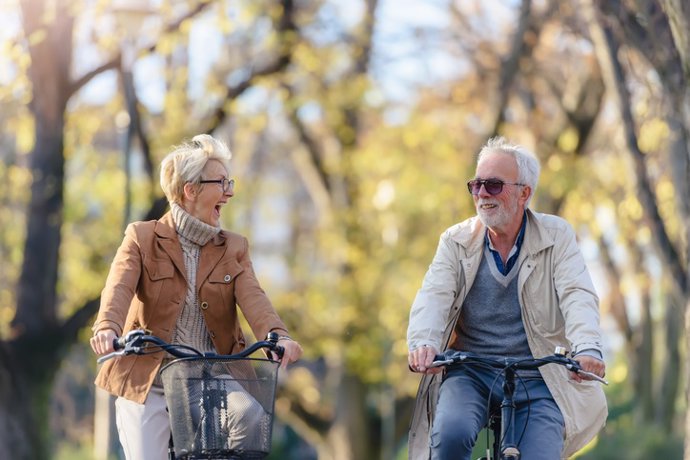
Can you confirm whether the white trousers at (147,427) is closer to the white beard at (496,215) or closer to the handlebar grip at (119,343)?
the handlebar grip at (119,343)

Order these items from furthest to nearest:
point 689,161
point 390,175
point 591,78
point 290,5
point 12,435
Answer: point 390,175
point 591,78
point 290,5
point 12,435
point 689,161

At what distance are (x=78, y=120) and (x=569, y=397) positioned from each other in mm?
13335

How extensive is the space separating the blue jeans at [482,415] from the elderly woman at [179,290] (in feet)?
2.39

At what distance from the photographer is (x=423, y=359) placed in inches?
250

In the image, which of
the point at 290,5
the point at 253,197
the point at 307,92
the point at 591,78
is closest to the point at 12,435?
the point at 290,5

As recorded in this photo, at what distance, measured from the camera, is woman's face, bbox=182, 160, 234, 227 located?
671 cm

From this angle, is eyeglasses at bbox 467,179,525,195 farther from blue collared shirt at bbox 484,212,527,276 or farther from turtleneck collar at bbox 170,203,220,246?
turtleneck collar at bbox 170,203,220,246

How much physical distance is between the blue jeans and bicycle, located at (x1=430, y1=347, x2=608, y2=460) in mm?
74

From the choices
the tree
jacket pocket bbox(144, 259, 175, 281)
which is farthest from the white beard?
the tree

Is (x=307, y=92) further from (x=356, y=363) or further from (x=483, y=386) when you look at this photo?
(x=483, y=386)

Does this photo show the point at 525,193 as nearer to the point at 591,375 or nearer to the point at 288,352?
the point at 591,375

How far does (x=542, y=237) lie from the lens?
22.2 feet

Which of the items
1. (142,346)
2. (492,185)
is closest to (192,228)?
(142,346)

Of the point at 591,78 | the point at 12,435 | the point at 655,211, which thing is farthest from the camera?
the point at 591,78
